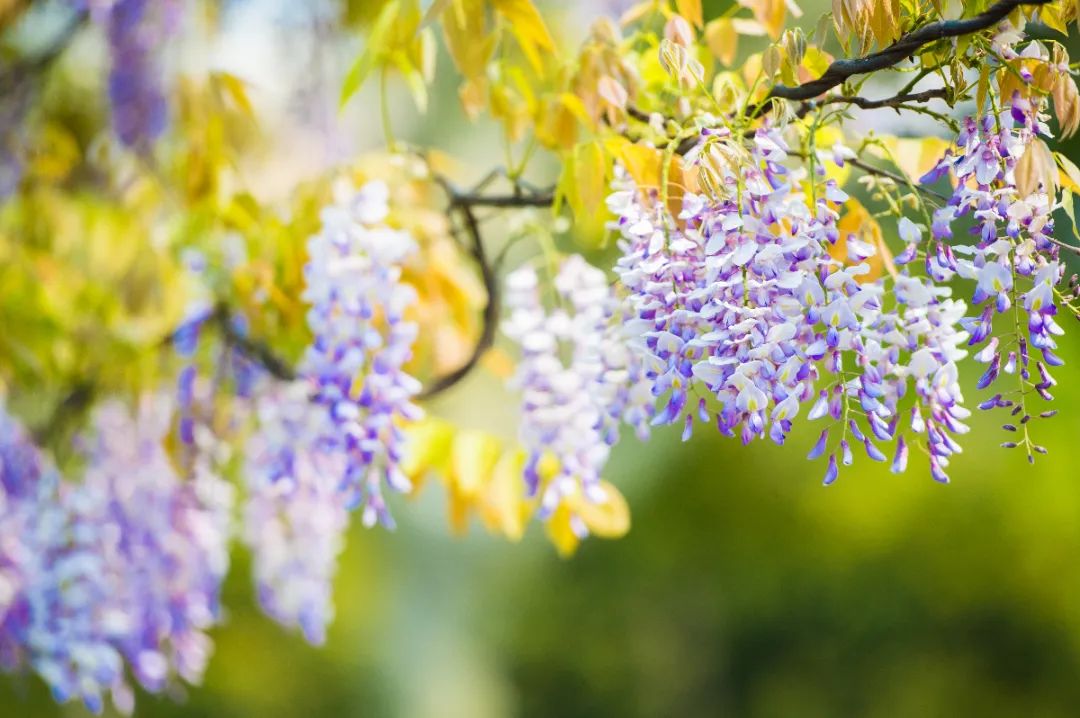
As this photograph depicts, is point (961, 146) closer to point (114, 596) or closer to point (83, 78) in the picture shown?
point (114, 596)

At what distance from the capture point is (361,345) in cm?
134

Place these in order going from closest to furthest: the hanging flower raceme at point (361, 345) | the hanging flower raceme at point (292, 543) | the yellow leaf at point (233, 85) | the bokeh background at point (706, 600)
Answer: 1. the hanging flower raceme at point (361, 345)
2. the yellow leaf at point (233, 85)
3. the hanging flower raceme at point (292, 543)
4. the bokeh background at point (706, 600)

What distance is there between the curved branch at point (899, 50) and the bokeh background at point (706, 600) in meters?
2.57

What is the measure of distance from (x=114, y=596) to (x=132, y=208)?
2.35 ft

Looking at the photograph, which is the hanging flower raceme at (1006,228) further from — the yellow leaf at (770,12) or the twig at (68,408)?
the twig at (68,408)

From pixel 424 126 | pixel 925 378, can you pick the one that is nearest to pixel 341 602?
pixel 424 126

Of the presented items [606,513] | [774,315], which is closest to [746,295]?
[774,315]

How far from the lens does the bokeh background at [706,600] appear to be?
4176 millimetres

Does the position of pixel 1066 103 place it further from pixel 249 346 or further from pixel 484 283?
pixel 249 346

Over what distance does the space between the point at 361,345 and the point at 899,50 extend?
69cm

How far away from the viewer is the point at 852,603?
4.85 metres

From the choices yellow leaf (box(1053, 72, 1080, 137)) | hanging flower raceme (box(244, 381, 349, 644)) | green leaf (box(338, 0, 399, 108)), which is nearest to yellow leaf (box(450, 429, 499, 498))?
hanging flower raceme (box(244, 381, 349, 644))

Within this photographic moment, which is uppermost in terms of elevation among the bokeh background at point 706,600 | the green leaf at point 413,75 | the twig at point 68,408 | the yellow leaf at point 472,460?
the green leaf at point 413,75

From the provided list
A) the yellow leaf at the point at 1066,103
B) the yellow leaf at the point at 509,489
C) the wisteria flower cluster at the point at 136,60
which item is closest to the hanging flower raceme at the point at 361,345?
the yellow leaf at the point at 509,489
